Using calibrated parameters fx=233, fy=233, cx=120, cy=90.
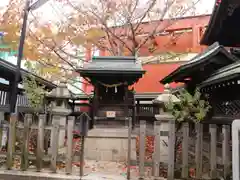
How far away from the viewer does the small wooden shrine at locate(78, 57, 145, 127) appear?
10.4 metres

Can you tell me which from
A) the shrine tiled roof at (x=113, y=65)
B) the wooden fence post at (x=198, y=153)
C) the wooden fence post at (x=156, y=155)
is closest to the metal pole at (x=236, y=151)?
the wooden fence post at (x=198, y=153)

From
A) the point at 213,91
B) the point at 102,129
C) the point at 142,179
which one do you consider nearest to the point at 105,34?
the point at 102,129

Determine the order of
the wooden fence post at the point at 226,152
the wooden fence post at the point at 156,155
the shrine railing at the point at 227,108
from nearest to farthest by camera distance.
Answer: the wooden fence post at the point at 226,152, the wooden fence post at the point at 156,155, the shrine railing at the point at 227,108

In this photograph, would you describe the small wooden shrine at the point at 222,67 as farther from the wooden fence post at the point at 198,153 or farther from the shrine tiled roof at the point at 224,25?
the wooden fence post at the point at 198,153

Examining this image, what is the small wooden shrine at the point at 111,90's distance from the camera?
34.1ft

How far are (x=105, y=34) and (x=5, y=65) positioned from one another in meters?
9.11

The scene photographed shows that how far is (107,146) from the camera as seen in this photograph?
→ 959 cm

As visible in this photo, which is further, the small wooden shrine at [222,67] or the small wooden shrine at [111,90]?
the small wooden shrine at [111,90]

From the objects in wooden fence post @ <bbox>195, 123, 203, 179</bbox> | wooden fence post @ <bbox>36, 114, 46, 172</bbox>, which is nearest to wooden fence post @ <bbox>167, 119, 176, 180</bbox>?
wooden fence post @ <bbox>195, 123, 203, 179</bbox>

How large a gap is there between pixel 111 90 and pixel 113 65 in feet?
4.07

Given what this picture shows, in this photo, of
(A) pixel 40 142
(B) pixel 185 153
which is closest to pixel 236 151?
(B) pixel 185 153

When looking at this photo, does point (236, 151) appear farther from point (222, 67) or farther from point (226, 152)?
point (222, 67)

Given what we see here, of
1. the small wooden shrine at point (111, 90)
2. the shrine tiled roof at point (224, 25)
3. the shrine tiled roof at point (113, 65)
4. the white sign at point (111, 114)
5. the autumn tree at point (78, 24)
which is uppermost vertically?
the autumn tree at point (78, 24)

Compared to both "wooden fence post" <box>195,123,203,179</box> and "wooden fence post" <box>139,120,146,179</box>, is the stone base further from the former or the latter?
"wooden fence post" <box>195,123,203,179</box>
